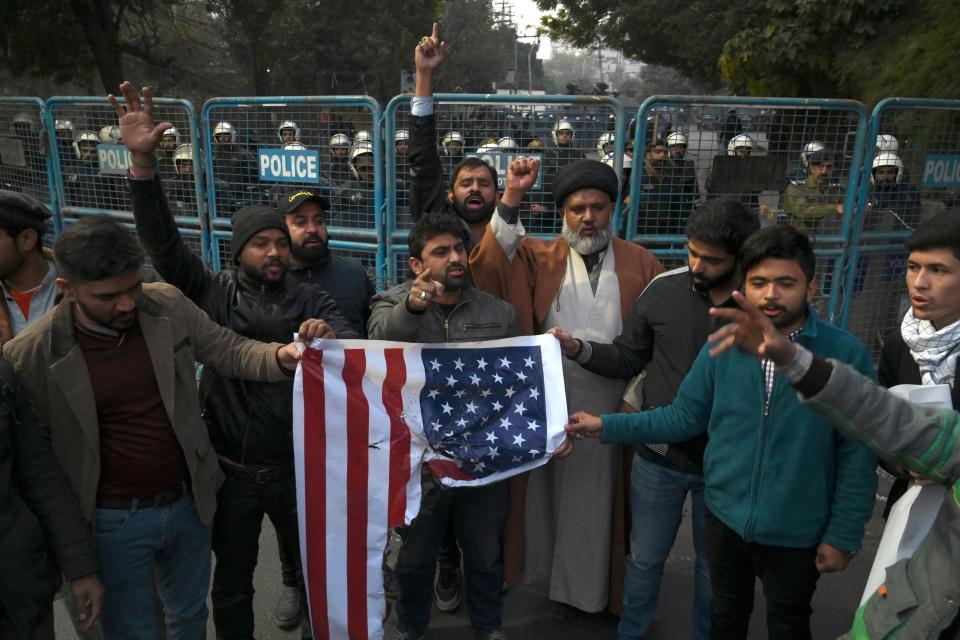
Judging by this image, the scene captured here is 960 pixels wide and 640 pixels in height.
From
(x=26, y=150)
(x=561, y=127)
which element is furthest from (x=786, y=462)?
(x=26, y=150)

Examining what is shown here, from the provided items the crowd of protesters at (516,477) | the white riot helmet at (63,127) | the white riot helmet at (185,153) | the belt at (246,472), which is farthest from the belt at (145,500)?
the white riot helmet at (63,127)

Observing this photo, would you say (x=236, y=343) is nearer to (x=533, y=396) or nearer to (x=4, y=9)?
(x=533, y=396)

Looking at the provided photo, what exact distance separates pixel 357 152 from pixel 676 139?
240 centimetres

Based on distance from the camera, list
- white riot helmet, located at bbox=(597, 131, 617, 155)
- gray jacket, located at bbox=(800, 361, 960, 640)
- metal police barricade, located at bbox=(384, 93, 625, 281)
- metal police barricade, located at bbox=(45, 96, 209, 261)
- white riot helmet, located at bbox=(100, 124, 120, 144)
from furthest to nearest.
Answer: white riot helmet, located at bbox=(100, 124, 120, 144)
metal police barricade, located at bbox=(45, 96, 209, 261)
white riot helmet, located at bbox=(597, 131, 617, 155)
metal police barricade, located at bbox=(384, 93, 625, 281)
gray jacket, located at bbox=(800, 361, 960, 640)

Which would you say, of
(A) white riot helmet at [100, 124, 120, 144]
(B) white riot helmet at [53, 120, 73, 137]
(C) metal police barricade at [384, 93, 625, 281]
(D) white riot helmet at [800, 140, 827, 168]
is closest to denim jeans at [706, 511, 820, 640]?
(C) metal police barricade at [384, 93, 625, 281]

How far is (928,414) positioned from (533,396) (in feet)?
5.14

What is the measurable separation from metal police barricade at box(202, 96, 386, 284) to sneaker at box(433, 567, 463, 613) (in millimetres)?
2487

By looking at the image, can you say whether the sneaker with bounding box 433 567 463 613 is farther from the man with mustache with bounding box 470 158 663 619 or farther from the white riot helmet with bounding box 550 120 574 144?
the white riot helmet with bounding box 550 120 574 144

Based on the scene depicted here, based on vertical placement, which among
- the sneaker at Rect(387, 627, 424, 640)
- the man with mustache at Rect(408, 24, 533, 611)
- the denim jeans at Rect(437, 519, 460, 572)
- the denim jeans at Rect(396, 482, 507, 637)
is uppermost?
the man with mustache at Rect(408, 24, 533, 611)

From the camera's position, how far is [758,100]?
5125mm

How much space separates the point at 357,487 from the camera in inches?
119

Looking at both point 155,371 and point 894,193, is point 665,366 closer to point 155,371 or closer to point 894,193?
point 155,371

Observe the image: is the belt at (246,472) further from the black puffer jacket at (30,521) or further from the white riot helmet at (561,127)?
the white riot helmet at (561,127)

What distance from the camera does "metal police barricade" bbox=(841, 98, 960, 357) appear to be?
5.57 metres
